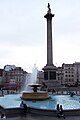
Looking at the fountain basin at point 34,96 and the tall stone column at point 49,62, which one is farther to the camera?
the tall stone column at point 49,62

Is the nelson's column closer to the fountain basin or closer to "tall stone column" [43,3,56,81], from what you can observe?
"tall stone column" [43,3,56,81]

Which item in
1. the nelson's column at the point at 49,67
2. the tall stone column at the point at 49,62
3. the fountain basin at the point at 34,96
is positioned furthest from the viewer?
the tall stone column at the point at 49,62

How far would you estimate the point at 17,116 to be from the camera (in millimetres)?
21797

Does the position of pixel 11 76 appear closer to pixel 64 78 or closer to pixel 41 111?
pixel 64 78

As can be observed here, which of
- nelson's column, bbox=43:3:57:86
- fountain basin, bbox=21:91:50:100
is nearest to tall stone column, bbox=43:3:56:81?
nelson's column, bbox=43:3:57:86

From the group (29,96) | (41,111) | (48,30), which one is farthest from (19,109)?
(48,30)

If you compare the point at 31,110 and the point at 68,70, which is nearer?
the point at 31,110

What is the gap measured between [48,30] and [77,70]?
3096 inches

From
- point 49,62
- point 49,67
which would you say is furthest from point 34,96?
point 49,62

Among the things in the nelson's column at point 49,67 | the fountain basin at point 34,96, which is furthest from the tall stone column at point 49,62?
the fountain basin at point 34,96

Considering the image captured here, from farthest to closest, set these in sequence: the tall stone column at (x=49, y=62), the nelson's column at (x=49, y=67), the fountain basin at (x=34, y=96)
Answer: the tall stone column at (x=49, y=62), the nelson's column at (x=49, y=67), the fountain basin at (x=34, y=96)

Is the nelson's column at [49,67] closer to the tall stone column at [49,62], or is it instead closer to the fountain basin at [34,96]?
the tall stone column at [49,62]

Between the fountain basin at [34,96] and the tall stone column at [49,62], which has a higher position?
the tall stone column at [49,62]

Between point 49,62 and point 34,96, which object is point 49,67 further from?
point 34,96
